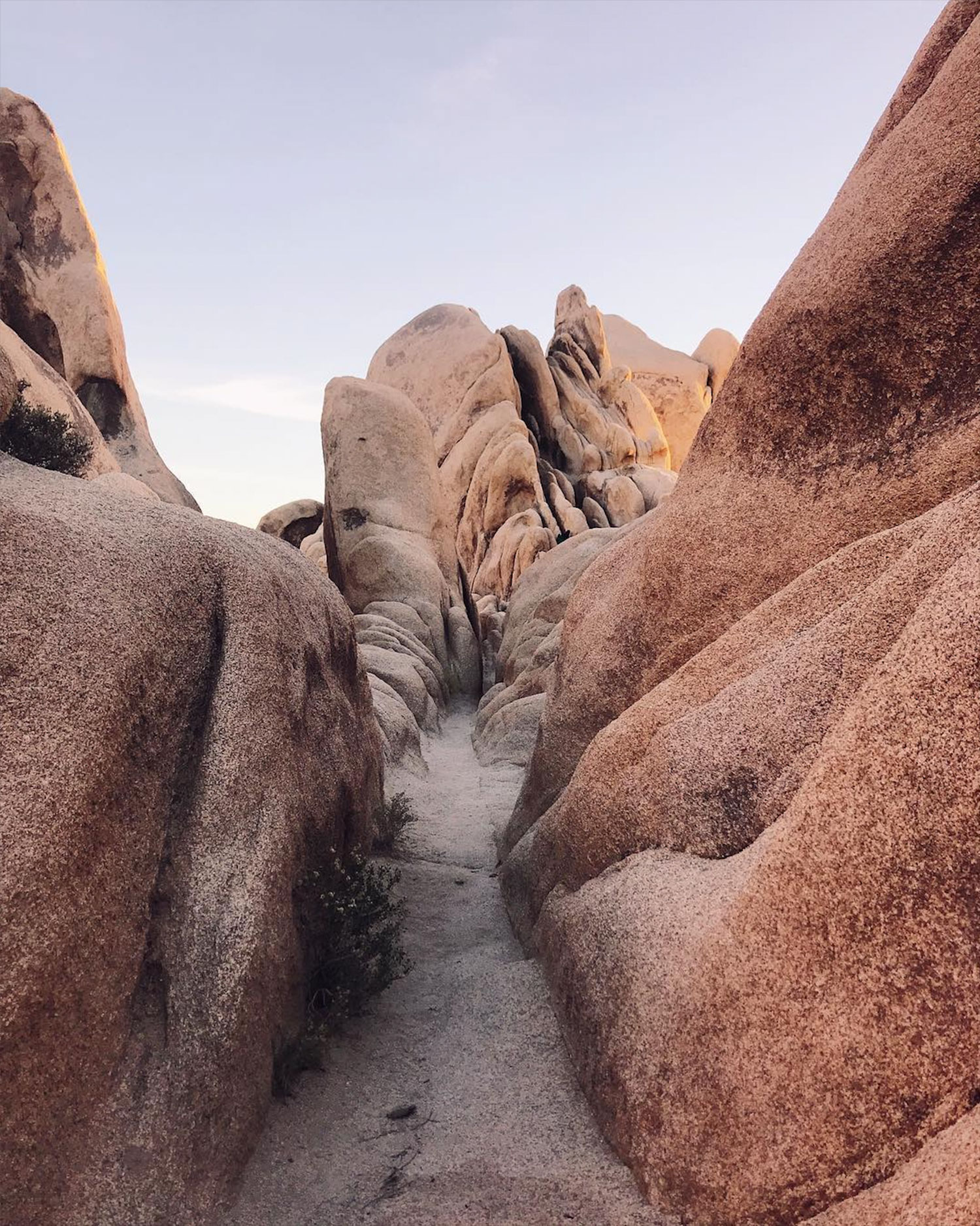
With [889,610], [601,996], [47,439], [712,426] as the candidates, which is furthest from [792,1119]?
[47,439]

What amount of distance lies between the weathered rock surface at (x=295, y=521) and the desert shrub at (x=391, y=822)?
2690cm

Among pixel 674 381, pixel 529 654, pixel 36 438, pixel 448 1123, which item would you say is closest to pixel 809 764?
pixel 448 1123

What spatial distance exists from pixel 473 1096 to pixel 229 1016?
4.79ft

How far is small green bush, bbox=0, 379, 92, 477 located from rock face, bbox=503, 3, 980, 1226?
18.2 ft

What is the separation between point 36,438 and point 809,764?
777 cm

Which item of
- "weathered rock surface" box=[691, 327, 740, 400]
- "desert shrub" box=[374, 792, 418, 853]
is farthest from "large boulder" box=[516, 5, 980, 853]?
"weathered rock surface" box=[691, 327, 740, 400]

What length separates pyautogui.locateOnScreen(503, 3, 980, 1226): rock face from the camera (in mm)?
2928

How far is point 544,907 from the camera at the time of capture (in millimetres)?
6055

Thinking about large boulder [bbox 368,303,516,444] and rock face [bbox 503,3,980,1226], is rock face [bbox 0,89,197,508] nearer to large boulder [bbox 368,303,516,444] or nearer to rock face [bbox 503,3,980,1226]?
large boulder [bbox 368,303,516,444]

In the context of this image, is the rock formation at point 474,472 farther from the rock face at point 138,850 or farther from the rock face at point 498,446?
the rock face at point 138,850

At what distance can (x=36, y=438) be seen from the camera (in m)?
8.40

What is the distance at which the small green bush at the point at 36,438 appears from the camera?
8.18 m

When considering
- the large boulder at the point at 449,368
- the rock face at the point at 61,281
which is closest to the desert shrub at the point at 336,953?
the rock face at the point at 61,281

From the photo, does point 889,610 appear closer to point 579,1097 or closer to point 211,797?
point 579,1097
